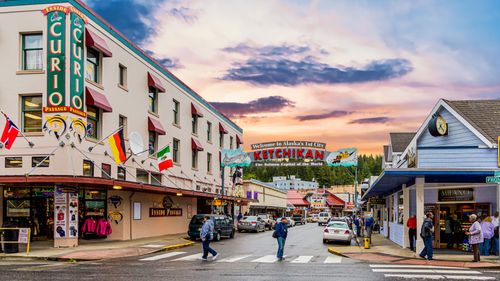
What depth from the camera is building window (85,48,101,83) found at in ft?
91.1

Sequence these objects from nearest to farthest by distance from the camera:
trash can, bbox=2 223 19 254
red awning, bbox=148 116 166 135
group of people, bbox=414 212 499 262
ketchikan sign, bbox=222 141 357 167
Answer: group of people, bbox=414 212 499 262 → trash can, bbox=2 223 19 254 → red awning, bbox=148 116 166 135 → ketchikan sign, bbox=222 141 357 167

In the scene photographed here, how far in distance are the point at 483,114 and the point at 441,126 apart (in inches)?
96.6

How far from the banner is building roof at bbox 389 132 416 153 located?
3914 mm

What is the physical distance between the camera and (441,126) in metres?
28.5

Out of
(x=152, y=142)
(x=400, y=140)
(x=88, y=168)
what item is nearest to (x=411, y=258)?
(x=88, y=168)

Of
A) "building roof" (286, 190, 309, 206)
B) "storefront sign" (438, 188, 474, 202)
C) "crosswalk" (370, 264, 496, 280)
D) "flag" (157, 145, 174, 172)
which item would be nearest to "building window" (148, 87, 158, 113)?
"flag" (157, 145, 174, 172)

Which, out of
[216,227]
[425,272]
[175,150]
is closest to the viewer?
[425,272]

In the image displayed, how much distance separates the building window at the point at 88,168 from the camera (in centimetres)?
2662

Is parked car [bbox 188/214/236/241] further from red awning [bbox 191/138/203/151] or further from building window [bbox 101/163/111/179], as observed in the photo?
red awning [bbox 191/138/203/151]

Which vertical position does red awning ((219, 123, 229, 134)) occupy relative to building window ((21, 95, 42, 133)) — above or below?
above

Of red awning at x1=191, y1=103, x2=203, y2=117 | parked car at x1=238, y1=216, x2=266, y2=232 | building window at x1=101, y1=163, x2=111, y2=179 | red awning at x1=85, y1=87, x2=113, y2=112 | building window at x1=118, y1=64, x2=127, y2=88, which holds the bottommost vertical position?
parked car at x1=238, y1=216, x2=266, y2=232

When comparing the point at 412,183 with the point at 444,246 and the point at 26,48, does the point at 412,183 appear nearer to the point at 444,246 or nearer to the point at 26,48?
the point at 444,246

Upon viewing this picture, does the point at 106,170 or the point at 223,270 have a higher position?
the point at 106,170

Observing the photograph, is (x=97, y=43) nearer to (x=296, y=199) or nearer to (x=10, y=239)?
(x=10, y=239)
